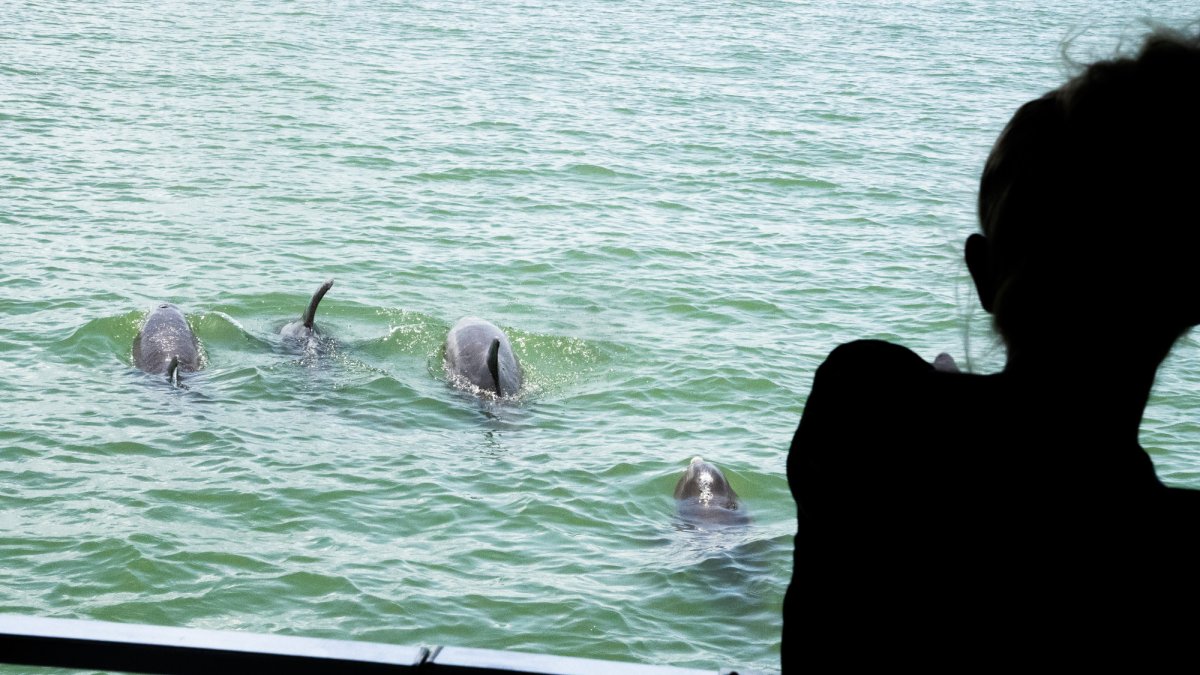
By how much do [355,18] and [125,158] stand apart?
39.9 ft

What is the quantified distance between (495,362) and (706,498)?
182cm

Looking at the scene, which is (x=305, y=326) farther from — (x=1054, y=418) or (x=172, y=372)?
(x=1054, y=418)

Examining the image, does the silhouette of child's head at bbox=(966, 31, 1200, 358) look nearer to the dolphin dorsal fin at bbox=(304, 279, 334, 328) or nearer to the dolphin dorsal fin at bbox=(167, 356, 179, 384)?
the dolphin dorsal fin at bbox=(167, 356, 179, 384)

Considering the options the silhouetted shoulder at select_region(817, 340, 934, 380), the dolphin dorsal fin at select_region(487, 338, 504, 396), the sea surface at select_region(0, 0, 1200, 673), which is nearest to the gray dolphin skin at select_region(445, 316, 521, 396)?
the dolphin dorsal fin at select_region(487, 338, 504, 396)

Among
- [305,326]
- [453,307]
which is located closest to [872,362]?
[305,326]

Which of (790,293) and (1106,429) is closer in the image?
(1106,429)

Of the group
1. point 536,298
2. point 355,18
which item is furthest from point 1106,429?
point 355,18

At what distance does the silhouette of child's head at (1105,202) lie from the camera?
124cm

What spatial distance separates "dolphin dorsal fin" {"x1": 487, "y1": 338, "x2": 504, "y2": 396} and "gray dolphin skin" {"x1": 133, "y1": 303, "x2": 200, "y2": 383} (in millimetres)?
2107

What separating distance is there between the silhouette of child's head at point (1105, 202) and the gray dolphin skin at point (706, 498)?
6.39 m

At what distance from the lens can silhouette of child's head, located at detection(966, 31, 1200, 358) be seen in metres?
1.24

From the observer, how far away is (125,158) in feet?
53.0

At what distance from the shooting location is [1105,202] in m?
1.24

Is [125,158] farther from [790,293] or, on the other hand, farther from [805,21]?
[805,21]
